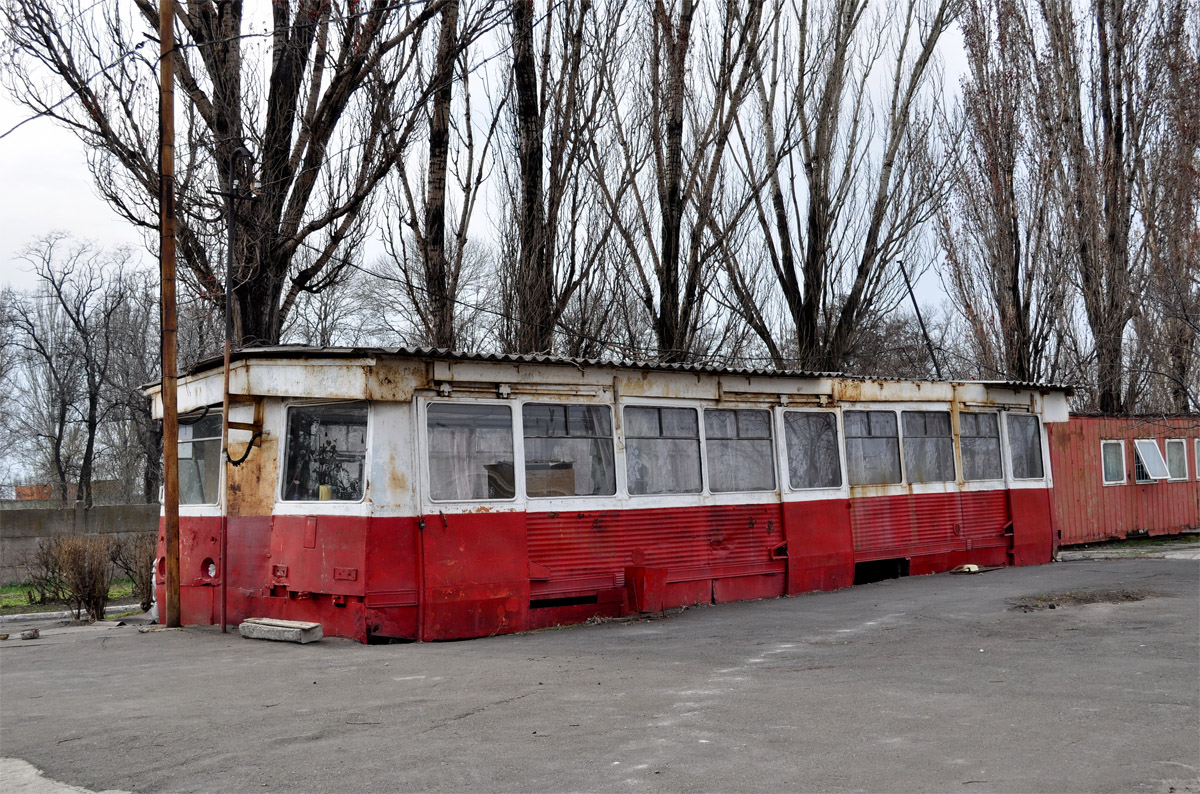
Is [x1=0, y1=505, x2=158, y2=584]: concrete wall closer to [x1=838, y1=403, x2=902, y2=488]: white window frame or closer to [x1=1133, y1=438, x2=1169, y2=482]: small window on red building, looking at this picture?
[x1=838, y1=403, x2=902, y2=488]: white window frame

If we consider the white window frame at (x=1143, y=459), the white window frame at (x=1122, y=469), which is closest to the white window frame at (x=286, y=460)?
the white window frame at (x=1122, y=469)

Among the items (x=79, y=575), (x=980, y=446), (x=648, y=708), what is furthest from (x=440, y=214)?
(x=648, y=708)

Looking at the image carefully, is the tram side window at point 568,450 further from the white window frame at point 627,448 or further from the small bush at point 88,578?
the small bush at point 88,578

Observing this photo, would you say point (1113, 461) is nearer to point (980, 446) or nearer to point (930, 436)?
point (980, 446)

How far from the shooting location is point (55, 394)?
43.7 m

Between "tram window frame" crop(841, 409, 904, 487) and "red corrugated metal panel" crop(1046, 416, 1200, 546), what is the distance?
5245mm

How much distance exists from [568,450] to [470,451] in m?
1.24

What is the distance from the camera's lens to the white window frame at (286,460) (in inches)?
402

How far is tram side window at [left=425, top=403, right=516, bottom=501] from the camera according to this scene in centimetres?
1059

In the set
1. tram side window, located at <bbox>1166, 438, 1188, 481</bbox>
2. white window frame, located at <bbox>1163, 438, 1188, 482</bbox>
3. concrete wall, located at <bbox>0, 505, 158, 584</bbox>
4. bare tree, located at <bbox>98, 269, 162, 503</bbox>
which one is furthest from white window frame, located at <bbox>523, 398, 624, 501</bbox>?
bare tree, located at <bbox>98, 269, 162, 503</bbox>

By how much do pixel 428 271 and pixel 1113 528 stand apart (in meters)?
14.1

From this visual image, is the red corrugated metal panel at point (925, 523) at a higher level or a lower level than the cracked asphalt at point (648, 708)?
higher

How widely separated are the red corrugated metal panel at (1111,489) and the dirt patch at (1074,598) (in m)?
6.75

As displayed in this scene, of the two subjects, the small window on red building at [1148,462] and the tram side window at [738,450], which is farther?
the small window on red building at [1148,462]
